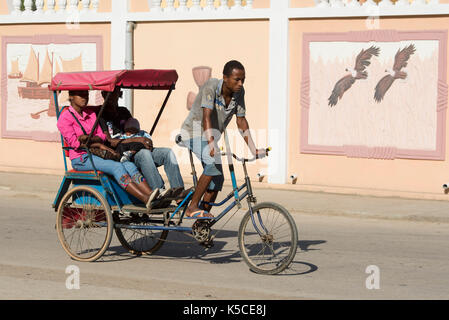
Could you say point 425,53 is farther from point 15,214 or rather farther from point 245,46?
point 15,214

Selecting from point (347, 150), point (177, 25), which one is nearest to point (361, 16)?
point (347, 150)

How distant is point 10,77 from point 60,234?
10.5 metres

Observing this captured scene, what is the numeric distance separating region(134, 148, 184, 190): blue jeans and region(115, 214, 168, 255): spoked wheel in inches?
18.7

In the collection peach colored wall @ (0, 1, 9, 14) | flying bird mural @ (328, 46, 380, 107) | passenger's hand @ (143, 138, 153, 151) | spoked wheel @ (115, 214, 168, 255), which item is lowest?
spoked wheel @ (115, 214, 168, 255)

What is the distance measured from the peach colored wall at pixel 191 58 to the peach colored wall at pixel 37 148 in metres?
0.91

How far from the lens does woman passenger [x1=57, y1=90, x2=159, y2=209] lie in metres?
9.27

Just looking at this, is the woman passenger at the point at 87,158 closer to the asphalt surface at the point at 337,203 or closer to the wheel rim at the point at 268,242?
the wheel rim at the point at 268,242

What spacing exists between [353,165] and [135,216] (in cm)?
686

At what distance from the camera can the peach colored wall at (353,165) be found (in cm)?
1518

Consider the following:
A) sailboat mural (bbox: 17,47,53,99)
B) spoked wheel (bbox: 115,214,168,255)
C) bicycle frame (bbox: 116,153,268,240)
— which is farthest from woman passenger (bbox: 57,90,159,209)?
sailboat mural (bbox: 17,47,53,99)

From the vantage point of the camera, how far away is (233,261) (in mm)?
9492

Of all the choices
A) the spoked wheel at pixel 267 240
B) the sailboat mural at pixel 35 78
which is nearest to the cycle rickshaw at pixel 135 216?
the spoked wheel at pixel 267 240

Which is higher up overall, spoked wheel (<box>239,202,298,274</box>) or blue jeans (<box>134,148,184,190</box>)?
blue jeans (<box>134,148,184,190</box>)

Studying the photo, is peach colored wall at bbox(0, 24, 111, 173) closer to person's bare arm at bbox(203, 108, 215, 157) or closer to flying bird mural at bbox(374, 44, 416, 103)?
flying bird mural at bbox(374, 44, 416, 103)
